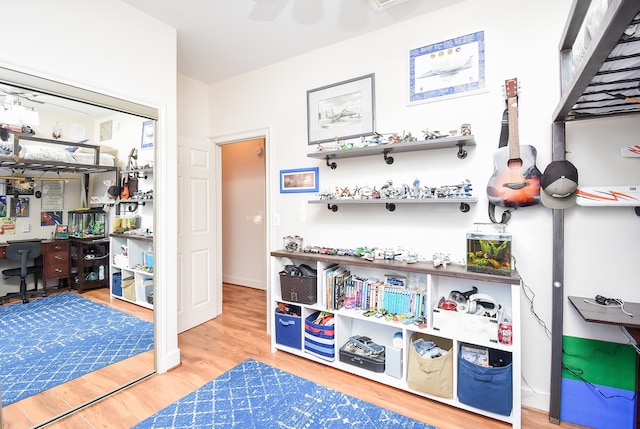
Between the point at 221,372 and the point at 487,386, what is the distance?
6.19ft

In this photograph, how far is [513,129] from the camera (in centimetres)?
189

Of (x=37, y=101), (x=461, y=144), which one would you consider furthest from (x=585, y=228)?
(x=37, y=101)

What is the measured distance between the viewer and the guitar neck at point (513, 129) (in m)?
1.87

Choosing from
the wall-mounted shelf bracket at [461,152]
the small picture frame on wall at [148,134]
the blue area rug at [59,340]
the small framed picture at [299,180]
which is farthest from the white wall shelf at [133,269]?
the wall-mounted shelf bracket at [461,152]

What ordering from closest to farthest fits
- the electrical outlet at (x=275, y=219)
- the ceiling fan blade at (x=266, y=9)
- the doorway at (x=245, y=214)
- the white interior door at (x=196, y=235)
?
1. the ceiling fan blade at (x=266, y=9)
2. the electrical outlet at (x=275, y=219)
3. the white interior door at (x=196, y=235)
4. the doorway at (x=245, y=214)

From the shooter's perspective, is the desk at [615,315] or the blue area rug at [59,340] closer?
the desk at [615,315]

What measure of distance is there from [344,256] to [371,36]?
1.84 meters

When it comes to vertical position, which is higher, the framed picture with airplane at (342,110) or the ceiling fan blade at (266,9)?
the ceiling fan blade at (266,9)

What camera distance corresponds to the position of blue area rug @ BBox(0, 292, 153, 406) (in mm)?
1780

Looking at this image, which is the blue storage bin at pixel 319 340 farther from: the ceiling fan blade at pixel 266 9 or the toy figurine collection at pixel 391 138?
the ceiling fan blade at pixel 266 9

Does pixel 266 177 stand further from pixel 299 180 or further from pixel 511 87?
pixel 511 87

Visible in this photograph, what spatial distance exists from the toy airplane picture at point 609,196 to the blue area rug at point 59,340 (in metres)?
3.09

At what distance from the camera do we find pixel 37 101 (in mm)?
1765

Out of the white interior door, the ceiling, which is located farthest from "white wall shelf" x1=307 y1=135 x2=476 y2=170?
the white interior door
